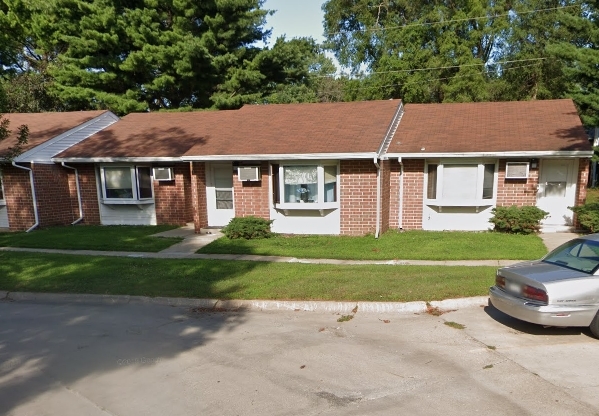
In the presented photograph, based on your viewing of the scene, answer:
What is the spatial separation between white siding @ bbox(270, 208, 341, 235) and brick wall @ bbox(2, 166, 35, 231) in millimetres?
8549

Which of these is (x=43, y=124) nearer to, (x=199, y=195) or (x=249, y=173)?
(x=199, y=195)

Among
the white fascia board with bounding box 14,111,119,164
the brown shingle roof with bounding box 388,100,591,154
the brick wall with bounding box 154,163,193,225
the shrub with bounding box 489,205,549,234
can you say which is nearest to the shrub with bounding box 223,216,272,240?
the brick wall with bounding box 154,163,193,225

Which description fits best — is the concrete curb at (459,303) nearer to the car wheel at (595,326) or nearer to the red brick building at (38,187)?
the car wheel at (595,326)

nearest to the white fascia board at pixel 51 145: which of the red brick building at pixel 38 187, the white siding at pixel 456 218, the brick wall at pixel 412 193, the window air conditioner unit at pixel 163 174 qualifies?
the red brick building at pixel 38 187

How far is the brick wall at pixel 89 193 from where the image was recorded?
14961mm

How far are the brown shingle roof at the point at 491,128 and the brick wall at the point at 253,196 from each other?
3.91 m

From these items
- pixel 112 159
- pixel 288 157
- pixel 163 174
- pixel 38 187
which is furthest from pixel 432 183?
pixel 38 187

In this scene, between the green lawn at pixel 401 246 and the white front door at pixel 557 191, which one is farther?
the white front door at pixel 557 191

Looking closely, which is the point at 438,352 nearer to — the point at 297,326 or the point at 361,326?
the point at 361,326

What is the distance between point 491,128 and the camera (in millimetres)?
13719

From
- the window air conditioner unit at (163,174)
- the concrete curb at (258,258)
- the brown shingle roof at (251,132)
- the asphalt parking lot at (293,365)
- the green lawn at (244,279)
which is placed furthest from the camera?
the window air conditioner unit at (163,174)

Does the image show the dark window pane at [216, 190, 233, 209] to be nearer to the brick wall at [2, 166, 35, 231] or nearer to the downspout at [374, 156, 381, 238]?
the downspout at [374, 156, 381, 238]

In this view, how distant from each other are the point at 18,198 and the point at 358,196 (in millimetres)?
11537

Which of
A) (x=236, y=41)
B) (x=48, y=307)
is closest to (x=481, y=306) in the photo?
(x=48, y=307)
